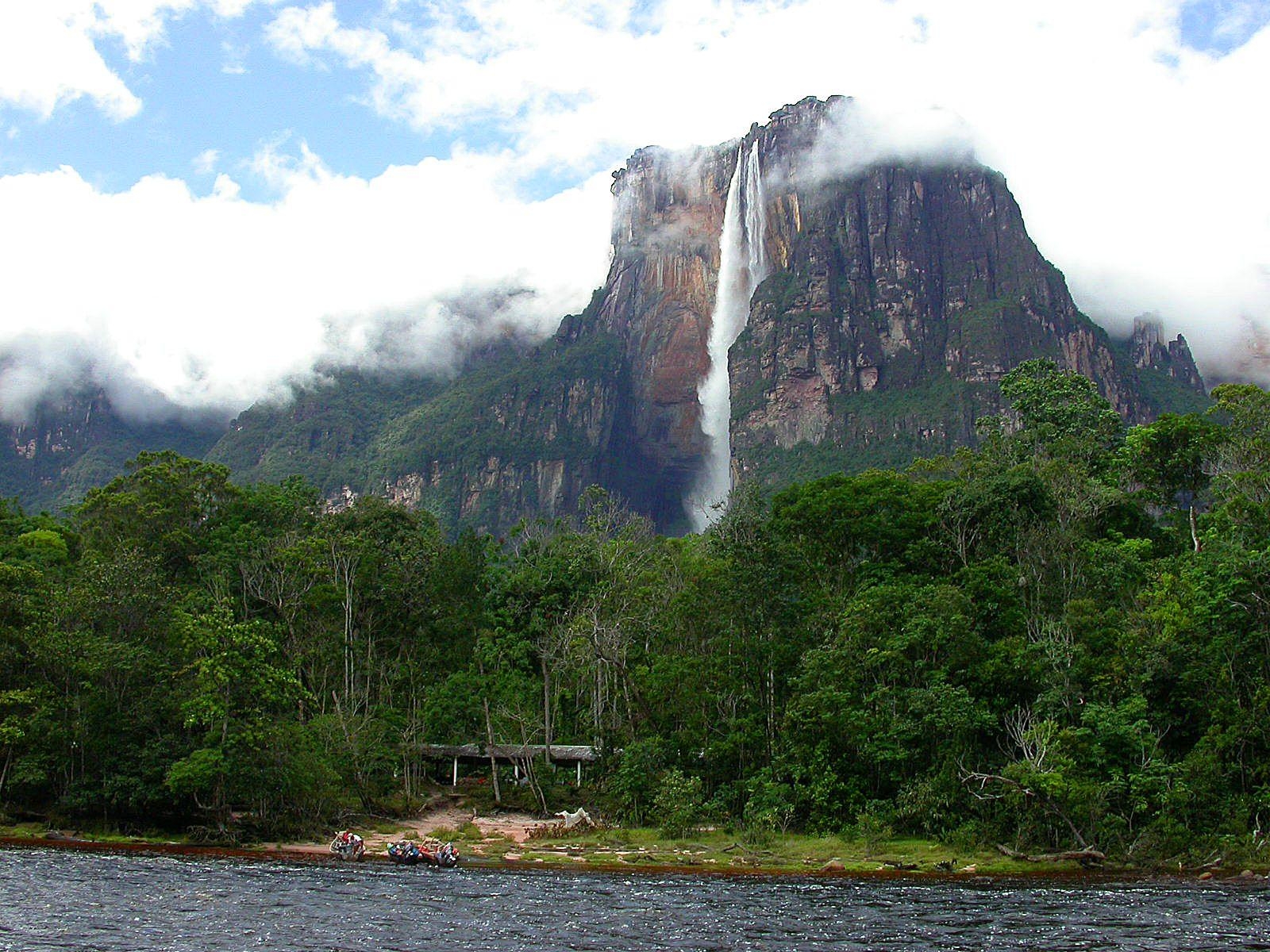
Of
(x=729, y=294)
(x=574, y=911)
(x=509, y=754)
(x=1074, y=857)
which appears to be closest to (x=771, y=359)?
(x=729, y=294)

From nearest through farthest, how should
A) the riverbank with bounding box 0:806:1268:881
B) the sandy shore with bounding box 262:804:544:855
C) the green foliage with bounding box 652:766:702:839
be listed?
1. the riverbank with bounding box 0:806:1268:881
2. the sandy shore with bounding box 262:804:544:855
3. the green foliage with bounding box 652:766:702:839

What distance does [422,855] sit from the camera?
35.5 m

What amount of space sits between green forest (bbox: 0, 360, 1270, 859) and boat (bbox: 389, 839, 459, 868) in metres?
5.83

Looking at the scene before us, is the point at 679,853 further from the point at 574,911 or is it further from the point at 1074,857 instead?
the point at 1074,857

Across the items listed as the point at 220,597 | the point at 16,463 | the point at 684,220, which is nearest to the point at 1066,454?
the point at 220,597

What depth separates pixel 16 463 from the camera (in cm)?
19125

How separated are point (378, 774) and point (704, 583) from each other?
606 inches

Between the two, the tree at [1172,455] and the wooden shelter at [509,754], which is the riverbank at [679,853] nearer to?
the wooden shelter at [509,754]

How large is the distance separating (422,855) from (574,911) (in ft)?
34.1

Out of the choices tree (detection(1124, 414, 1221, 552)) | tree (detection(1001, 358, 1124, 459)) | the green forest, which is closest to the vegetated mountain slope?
tree (detection(1001, 358, 1124, 459))

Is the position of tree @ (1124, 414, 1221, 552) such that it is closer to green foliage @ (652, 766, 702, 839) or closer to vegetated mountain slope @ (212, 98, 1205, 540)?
green foliage @ (652, 766, 702, 839)

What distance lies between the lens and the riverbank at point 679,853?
33625 millimetres

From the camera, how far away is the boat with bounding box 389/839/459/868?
35.2 m

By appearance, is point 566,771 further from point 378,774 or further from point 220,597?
point 220,597
